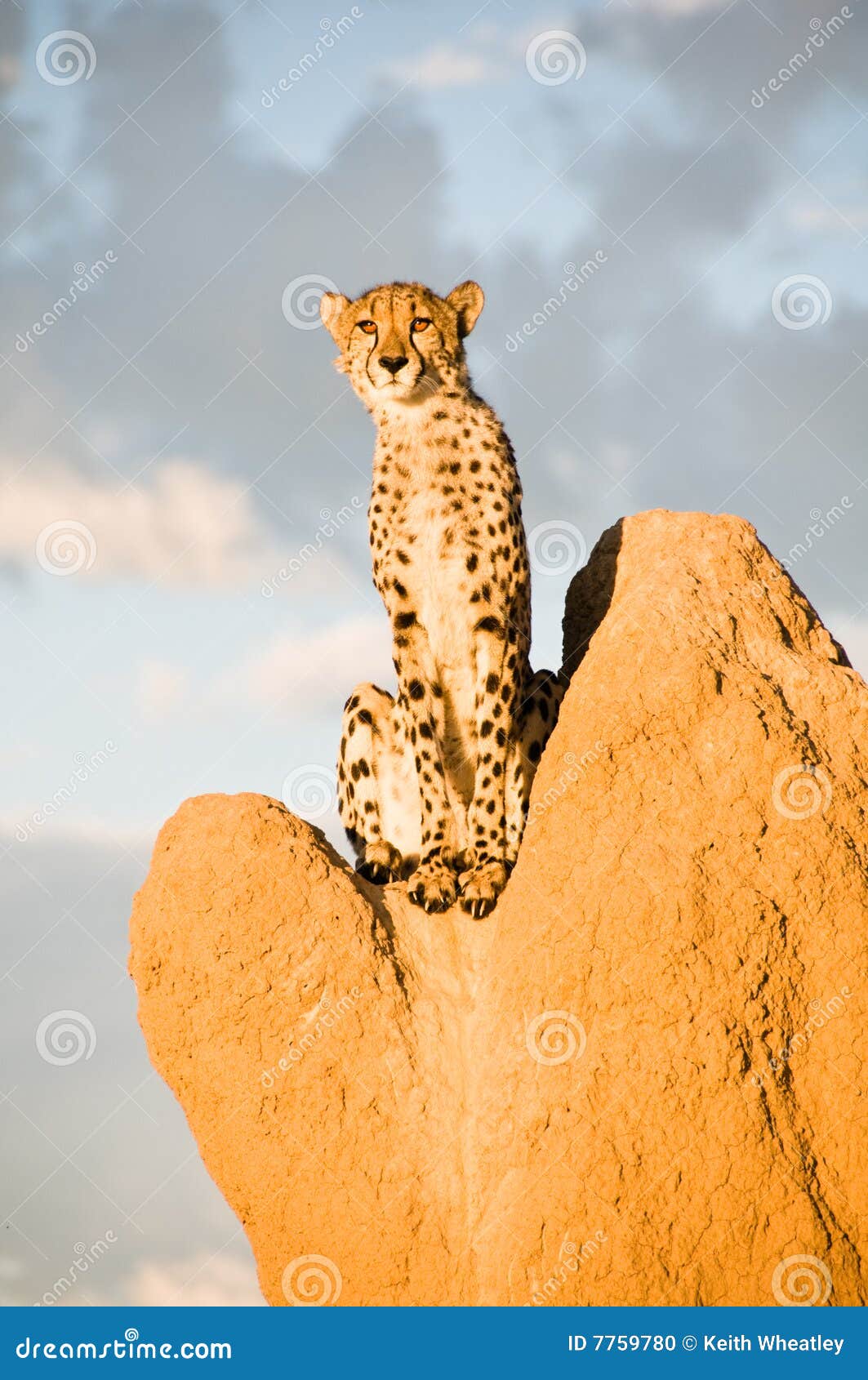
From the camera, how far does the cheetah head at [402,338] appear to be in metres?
7.86

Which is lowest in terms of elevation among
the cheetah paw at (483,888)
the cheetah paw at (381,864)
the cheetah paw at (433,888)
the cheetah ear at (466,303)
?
the cheetah paw at (381,864)

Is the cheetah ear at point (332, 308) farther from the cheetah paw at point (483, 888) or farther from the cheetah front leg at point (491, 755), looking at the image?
the cheetah paw at point (483, 888)

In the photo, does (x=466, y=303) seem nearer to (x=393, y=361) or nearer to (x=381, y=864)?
(x=393, y=361)

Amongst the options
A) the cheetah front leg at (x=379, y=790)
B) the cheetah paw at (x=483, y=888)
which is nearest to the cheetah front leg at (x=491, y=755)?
the cheetah paw at (x=483, y=888)

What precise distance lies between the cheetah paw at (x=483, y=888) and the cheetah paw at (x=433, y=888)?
0.06 metres

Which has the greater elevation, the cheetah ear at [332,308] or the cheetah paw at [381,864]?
the cheetah ear at [332,308]

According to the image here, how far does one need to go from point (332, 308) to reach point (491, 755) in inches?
100

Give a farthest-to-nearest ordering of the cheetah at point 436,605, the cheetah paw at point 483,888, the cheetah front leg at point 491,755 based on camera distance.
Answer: the cheetah at point 436,605 → the cheetah front leg at point 491,755 → the cheetah paw at point 483,888

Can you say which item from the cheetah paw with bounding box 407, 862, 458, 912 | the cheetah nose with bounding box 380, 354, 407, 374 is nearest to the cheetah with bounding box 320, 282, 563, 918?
the cheetah nose with bounding box 380, 354, 407, 374

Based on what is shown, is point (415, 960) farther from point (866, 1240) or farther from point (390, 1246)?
point (866, 1240)

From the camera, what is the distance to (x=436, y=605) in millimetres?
7812

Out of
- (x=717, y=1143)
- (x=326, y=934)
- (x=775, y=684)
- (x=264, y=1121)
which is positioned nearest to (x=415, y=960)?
(x=326, y=934)

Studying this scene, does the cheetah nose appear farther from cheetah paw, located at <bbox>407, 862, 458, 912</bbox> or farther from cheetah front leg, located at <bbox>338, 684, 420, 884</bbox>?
cheetah paw, located at <bbox>407, 862, 458, 912</bbox>

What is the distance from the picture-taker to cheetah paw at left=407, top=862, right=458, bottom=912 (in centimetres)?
714
